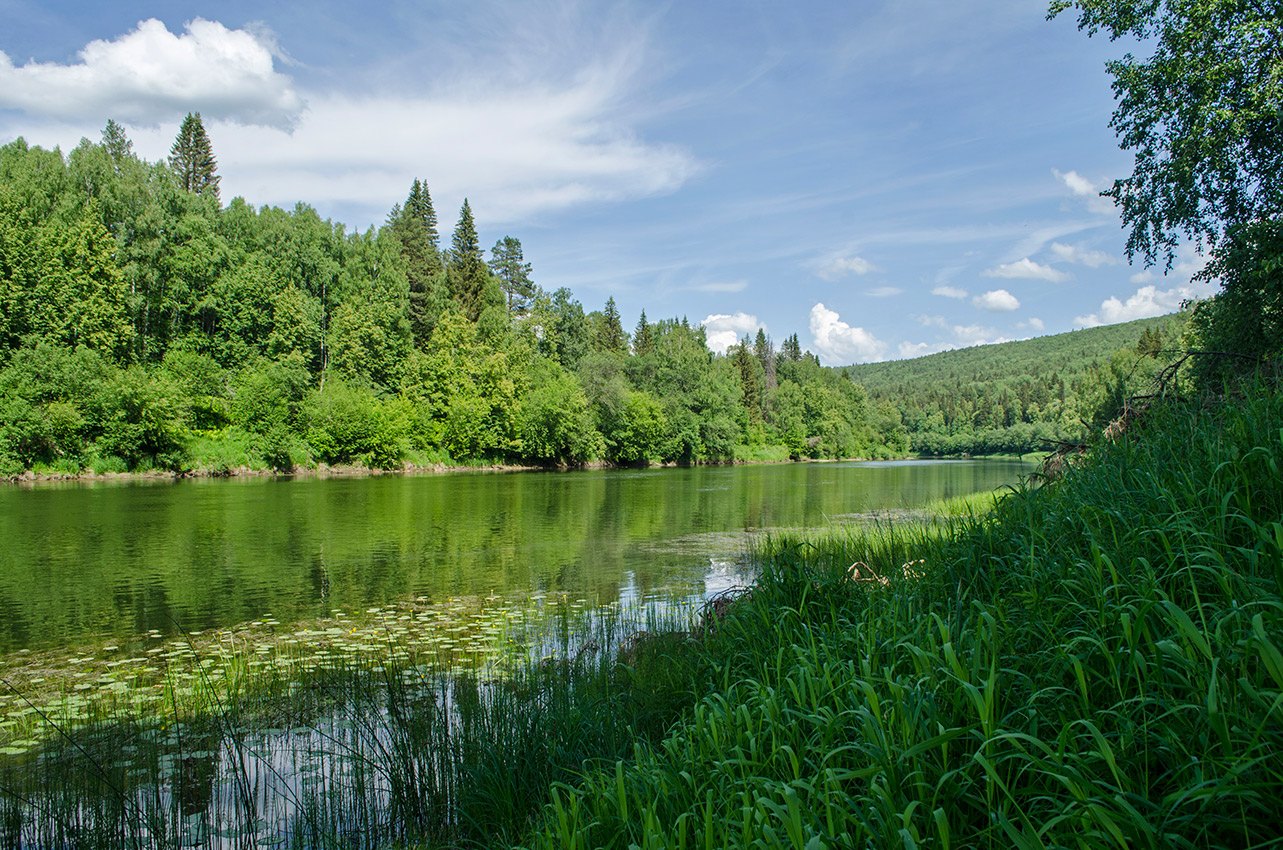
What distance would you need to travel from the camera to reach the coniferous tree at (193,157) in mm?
70625

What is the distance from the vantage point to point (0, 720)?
261 inches

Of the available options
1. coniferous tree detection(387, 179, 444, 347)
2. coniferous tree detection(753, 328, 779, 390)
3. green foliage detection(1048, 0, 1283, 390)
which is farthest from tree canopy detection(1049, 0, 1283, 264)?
coniferous tree detection(753, 328, 779, 390)

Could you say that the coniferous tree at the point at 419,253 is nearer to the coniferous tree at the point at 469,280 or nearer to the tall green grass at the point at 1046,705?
the coniferous tree at the point at 469,280

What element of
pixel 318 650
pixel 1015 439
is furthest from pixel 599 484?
pixel 1015 439

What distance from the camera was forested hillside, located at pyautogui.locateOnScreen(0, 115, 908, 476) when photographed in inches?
1676

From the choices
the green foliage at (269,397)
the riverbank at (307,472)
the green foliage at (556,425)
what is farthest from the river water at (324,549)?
the green foliage at (556,425)

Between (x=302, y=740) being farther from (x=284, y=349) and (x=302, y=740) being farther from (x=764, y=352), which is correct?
(x=764, y=352)

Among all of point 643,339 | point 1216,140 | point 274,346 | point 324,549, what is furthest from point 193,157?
point 1216,140

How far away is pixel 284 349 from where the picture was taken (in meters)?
58.7

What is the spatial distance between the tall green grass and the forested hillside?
46.8 m

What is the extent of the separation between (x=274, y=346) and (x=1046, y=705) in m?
63.8

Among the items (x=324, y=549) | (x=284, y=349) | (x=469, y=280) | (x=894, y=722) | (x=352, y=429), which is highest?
(x=469, y=280)

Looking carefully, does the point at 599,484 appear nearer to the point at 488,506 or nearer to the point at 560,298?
the point at 488,506

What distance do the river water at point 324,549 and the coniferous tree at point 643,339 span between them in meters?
64.5
